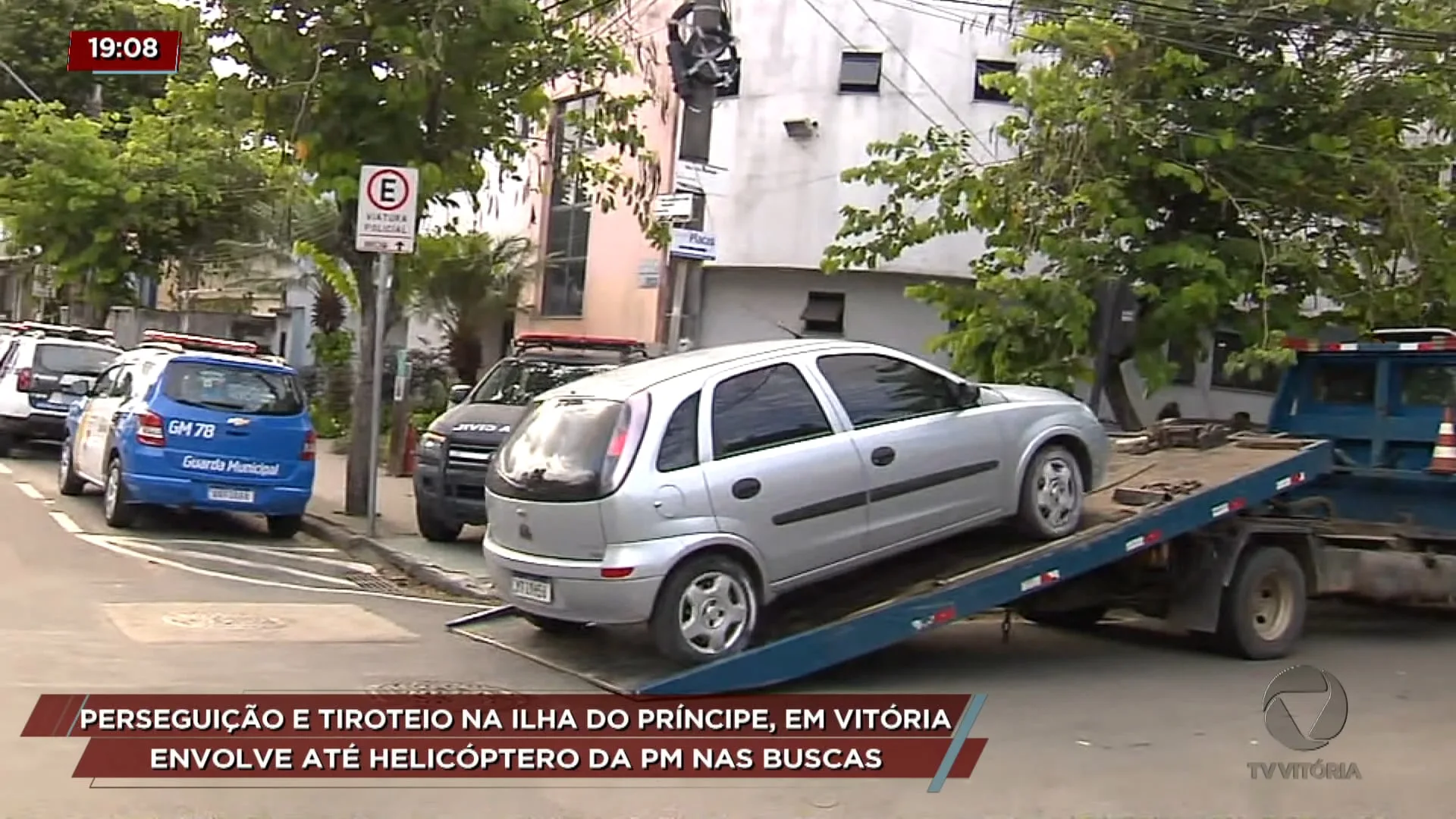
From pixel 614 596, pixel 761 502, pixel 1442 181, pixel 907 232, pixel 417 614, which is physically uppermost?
pixel 1442 181

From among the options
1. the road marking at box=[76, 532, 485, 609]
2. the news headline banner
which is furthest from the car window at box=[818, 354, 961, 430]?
the road marking at box=[76, 532, 485, 609]

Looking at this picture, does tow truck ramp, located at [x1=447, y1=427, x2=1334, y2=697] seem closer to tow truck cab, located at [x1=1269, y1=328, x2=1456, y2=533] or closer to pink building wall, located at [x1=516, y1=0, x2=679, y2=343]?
tow truck cab, located at [x1=1269, y1=328, x2=1456, y2=533]

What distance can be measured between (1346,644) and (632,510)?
18.9 ft

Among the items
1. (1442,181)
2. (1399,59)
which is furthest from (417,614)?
(1442,181)

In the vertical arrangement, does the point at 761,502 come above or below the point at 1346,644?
above

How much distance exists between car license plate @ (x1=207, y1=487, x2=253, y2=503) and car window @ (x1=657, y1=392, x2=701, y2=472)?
7.10 m

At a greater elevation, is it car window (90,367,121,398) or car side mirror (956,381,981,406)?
car side mirror (956,381,981,406)

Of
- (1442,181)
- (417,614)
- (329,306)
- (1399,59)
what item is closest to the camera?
(417,614)

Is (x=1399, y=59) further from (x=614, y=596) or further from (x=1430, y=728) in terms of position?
(x=614, y=596)

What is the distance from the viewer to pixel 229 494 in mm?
13594

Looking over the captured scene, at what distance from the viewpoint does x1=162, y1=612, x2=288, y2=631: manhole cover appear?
9.46m

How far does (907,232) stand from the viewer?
16.3 metres

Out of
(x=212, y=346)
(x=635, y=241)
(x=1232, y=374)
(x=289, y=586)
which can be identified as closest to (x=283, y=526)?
(x=212, y=346)

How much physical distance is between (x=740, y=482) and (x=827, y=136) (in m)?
14.3
